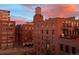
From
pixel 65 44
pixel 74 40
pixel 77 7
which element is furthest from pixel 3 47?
pixel 77 7

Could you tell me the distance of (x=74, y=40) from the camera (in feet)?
5.75

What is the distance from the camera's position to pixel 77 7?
5.91 ft

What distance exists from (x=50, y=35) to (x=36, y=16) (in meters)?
0.32

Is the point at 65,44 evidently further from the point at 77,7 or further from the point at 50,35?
the point at 77,7

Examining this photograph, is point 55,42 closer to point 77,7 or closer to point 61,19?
point 61,19

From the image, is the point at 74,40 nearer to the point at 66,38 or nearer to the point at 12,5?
the point at 66,38
